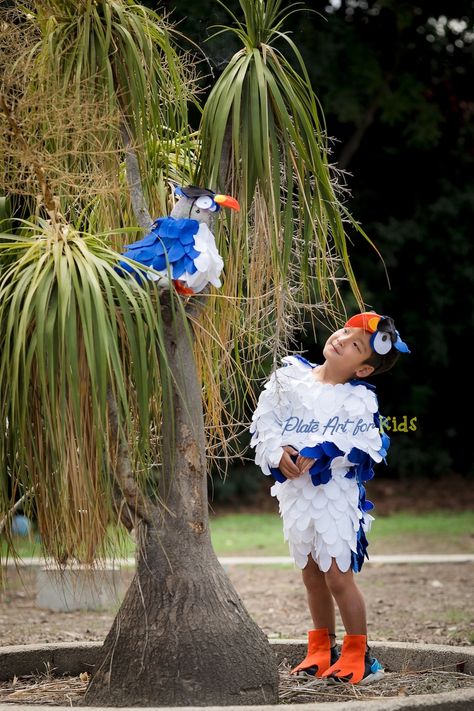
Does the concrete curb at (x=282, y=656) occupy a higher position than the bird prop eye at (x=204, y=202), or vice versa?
the bird prop eye at (x=204, y=202)

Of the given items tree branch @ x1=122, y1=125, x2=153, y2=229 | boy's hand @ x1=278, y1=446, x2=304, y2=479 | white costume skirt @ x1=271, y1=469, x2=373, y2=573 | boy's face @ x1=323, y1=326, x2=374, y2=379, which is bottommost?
white costume skirt @ x1=271, y1=469, x2=373, y2=573

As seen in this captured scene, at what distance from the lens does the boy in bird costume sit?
11.2ft

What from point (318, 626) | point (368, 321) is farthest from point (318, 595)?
point (368, 321)

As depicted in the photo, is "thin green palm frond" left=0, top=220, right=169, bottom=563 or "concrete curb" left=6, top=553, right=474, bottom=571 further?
"concrete curb" left=6, top=553, right=474, bottom=571

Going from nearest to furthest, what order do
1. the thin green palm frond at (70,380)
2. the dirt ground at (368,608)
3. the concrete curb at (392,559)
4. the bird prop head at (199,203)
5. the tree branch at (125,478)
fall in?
1. the thin green palm frond at (70,380)
2. the tree branch at (125,478)
3. the bird prop head at (199,203)
4. the dirt ground at (368,608)
5. the concrete curb at (392,559)

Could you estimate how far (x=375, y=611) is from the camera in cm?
636

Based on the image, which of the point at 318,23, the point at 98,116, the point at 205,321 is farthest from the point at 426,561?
the point at 318,23

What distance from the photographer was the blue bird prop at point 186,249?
3.06m

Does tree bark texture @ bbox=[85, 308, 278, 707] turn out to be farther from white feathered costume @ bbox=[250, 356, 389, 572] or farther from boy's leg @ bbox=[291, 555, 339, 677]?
boy's leg @ bbox=[291, 555, 339, 677]

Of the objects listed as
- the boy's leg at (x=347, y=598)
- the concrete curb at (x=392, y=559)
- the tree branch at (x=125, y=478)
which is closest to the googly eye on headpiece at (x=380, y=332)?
the boy's leg at (x=347, y=598)

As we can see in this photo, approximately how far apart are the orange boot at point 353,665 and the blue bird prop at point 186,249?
4.26 feet

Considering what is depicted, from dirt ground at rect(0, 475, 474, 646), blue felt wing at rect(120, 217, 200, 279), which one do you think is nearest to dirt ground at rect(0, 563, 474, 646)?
dirt ground at rect(0, 475, 474, 646)

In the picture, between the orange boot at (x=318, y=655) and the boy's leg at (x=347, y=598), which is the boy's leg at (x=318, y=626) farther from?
the boy's leg at (x=347, y=598)

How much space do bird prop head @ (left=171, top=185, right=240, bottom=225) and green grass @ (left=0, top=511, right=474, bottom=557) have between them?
5.58m
